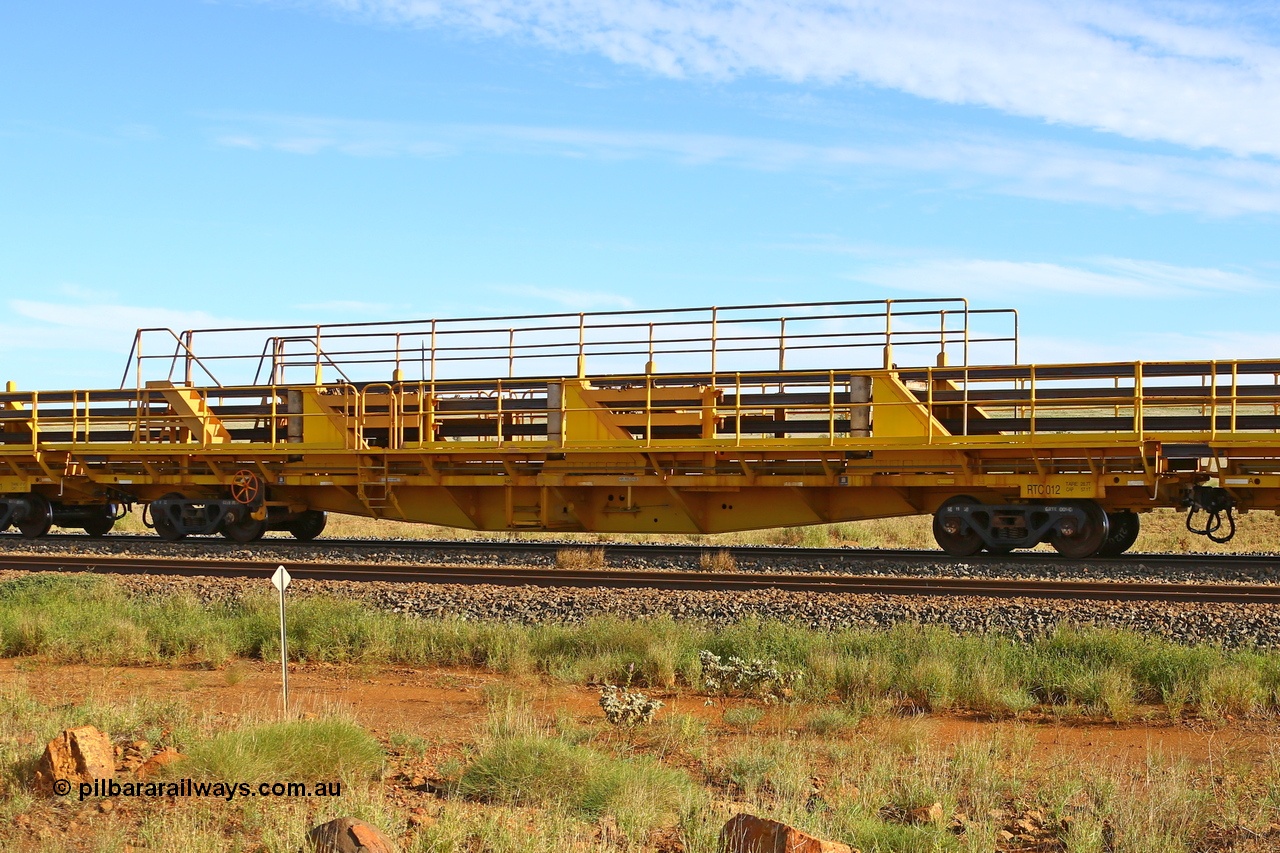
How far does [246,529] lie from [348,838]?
17042mm

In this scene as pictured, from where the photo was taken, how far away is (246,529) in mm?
21766

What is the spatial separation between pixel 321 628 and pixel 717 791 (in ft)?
22.5

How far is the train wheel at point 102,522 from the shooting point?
23.9 m

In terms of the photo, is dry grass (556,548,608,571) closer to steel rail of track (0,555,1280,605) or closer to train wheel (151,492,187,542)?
steel rail of track (0,555,1280,605)

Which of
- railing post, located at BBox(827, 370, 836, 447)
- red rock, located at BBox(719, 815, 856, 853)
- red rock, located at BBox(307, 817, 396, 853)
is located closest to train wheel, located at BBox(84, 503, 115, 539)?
railing post, located at BBox(827, 370, 836, 447)

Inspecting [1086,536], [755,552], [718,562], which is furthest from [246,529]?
[1086,536]

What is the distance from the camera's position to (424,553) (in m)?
19.9

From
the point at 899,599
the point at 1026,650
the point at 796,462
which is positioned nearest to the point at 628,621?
the point at 899,599

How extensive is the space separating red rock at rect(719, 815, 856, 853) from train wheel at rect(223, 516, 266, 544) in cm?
1729

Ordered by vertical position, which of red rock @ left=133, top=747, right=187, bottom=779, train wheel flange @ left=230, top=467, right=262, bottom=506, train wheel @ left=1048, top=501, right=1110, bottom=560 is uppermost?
train wheel flange @ left=230, top=467, right=262, bottom=506

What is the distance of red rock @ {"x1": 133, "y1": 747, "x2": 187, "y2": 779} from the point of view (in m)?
7.37

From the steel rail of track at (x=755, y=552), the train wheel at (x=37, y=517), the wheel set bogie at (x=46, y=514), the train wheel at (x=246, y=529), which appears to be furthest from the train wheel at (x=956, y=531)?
the train wheel at (x=37, y=517)

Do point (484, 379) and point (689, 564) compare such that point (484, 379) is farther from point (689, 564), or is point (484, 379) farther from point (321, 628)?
point (321, 628)

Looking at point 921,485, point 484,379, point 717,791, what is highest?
point 484,379
